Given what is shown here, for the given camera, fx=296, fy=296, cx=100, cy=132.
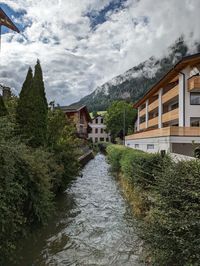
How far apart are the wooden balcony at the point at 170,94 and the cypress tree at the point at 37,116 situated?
678 inches

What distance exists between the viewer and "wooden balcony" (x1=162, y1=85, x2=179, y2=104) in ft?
91.1

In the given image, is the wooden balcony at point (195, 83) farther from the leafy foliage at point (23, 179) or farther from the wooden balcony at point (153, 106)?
the leafy foliage at point (23, 179)

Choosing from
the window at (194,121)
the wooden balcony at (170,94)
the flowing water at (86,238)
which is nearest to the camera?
the flowing water at (86,238)

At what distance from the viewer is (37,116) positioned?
42.2ft

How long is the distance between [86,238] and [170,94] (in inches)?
898

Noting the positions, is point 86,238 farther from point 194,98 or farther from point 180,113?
point 194,98

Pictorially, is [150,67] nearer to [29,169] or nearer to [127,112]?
[127,112]

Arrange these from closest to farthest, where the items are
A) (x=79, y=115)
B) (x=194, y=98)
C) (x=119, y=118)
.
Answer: (x=194, y=98) < (x=79, y=115) < (x=119, y=118)

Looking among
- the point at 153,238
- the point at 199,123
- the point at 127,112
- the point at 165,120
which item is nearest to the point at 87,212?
the point at 153,238

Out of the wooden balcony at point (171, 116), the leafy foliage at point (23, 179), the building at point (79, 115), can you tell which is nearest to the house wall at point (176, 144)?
the wooden balcony at point (171, 116)

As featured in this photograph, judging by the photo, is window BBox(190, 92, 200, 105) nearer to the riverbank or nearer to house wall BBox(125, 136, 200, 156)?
house wall BBox(125, 136, 200, 156)

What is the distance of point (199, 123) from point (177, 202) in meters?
22.1

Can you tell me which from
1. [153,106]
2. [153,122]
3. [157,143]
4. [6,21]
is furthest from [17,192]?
[153,106]

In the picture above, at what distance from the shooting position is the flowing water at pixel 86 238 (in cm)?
736
